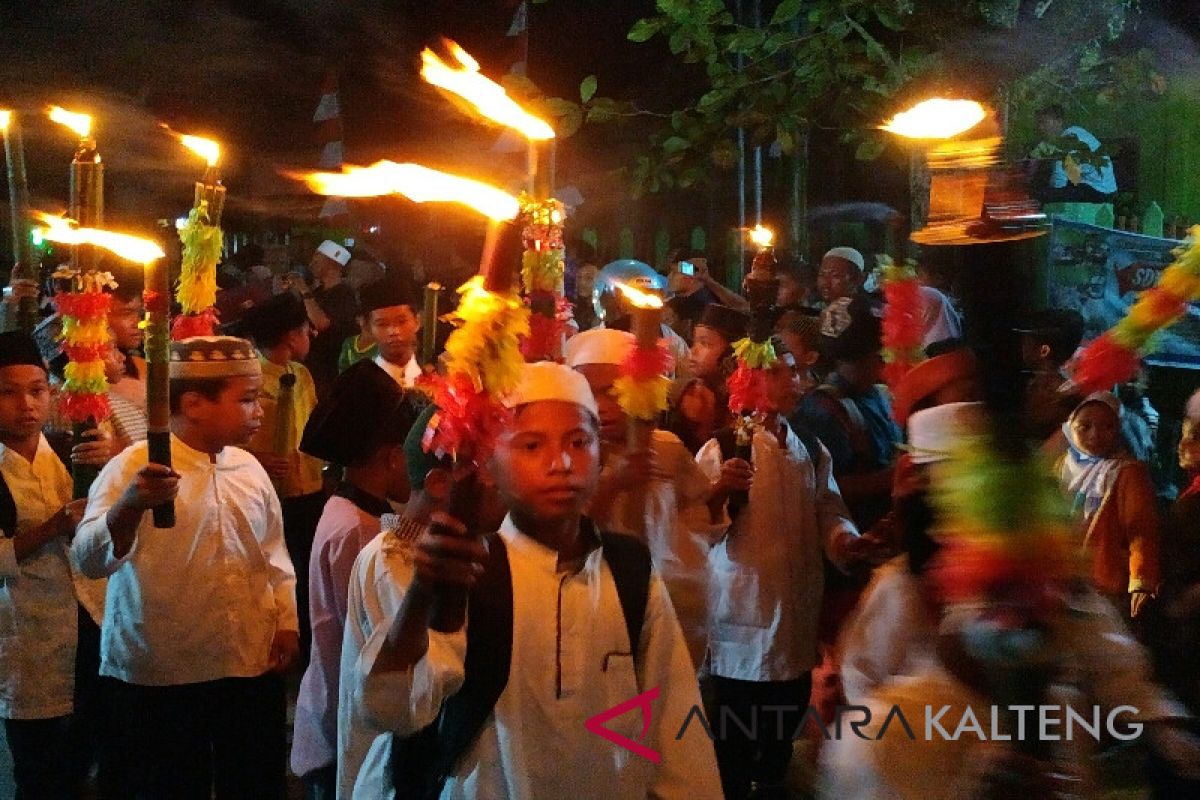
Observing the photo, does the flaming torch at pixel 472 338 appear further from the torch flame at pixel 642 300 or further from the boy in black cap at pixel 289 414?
the boy in black cap at pixel 289 414

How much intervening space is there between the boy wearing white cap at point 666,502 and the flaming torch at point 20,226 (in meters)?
3.19

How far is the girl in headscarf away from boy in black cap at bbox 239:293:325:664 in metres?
4.39

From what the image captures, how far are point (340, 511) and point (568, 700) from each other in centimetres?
Answer: 181

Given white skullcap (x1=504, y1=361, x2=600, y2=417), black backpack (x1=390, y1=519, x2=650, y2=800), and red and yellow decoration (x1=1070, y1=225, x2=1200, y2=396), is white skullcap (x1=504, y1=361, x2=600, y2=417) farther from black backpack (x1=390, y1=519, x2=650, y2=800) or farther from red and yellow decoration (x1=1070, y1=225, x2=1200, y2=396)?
red and yellow decoration (x1=1070, y1=225, x2=1200, y2=396)

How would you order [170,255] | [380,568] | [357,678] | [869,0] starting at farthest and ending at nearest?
[869,0] → [170,255] → [380,568] → [357,678]

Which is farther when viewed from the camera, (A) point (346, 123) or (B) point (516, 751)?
(A) point (346, 123)

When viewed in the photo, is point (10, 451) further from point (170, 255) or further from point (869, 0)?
point (869, 0)

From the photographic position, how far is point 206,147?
182 inches

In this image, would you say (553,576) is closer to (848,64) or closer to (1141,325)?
(1141,325)

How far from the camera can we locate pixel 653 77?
14773 mm

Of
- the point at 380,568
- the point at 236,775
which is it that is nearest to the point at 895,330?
the point at 380,568

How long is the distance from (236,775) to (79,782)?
1404 millimetres

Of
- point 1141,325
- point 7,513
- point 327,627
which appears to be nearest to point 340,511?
point 327,627

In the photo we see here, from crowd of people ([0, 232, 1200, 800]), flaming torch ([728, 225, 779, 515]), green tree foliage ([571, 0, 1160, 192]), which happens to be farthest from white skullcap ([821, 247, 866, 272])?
flaming torch ([728, 225, 779, 515])
